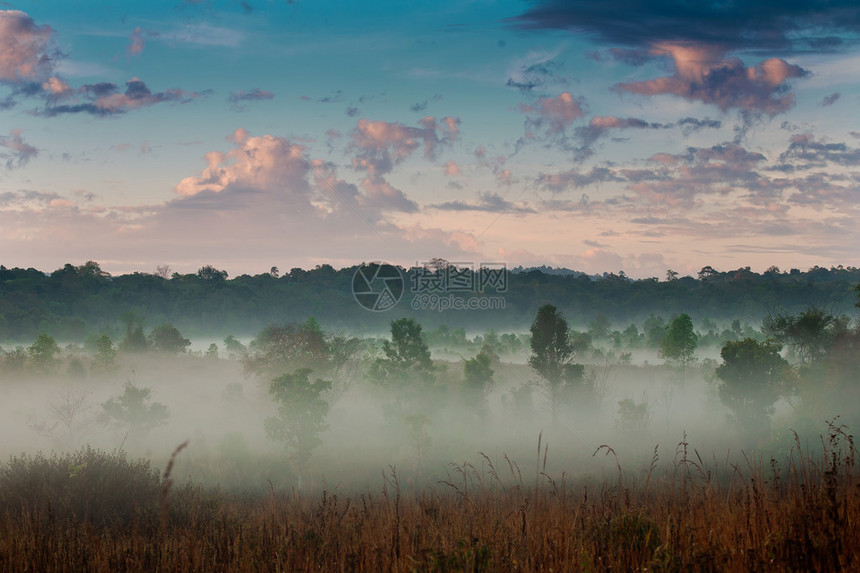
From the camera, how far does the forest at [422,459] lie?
6945mm

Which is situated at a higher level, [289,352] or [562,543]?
[562,543]

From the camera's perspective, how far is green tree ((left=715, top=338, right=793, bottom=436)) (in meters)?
59.2

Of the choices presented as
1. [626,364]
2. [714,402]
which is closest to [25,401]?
[714,402]

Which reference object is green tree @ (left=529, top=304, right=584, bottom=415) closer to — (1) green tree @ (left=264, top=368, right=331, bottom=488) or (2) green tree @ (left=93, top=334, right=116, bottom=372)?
(1) green tree @ (left=264, top=368, right=331, bottom=488)

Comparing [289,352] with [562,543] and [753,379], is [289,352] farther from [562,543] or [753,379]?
[562,543]

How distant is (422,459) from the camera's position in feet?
198

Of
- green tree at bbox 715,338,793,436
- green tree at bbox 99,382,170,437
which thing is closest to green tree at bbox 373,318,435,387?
green tree at bbox 99,382,170,437

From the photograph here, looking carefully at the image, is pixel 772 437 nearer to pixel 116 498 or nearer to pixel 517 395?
pixel 517 395

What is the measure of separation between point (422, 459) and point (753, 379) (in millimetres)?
35827

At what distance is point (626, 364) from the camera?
13275 cm

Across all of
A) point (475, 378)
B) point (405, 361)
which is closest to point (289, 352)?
point (405, 361)

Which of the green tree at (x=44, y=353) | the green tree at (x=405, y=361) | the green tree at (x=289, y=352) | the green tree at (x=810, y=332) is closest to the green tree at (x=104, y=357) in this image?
the green tree at (x=44, y=353)

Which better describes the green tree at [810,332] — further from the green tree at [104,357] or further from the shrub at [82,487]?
the green tree at [104,357]

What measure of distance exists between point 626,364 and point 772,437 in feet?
240
